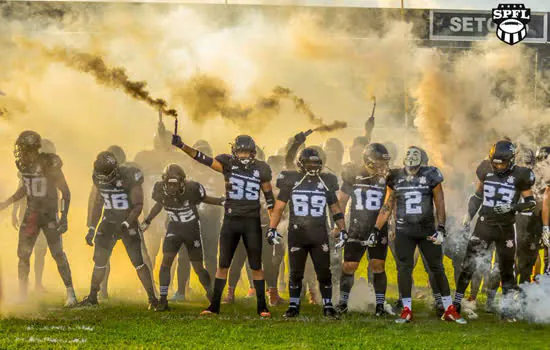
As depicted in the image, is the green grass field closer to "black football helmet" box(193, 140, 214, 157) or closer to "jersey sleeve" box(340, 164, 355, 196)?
"jersey sleeve" box(340, 164, 355, 196)

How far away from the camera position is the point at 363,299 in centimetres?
1100

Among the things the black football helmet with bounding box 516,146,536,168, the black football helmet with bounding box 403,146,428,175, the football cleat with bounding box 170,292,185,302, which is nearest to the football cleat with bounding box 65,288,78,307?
the football cleat with bounding box 170,292,185,302

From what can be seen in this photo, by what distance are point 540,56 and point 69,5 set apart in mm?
11099

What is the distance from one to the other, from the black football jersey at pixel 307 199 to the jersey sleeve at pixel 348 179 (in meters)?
0.68

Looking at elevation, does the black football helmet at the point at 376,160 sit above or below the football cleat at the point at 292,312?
above

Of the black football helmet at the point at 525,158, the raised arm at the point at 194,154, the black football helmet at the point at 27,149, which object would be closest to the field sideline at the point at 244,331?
the raised arm at the point at 194,154

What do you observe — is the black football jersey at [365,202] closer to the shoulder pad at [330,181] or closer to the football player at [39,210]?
the shoulder pad at [330,181]

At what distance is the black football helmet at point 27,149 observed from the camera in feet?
36.0

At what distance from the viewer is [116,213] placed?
10930mm

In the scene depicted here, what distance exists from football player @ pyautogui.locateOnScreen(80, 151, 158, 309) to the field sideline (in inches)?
22.0

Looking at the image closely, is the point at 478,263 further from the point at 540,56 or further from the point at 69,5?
the point at 540,56

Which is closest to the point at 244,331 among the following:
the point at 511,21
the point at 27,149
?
the point at 27,149

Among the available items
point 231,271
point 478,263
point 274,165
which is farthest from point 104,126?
point 478,263

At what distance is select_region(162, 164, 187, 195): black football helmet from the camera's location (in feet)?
34.9
